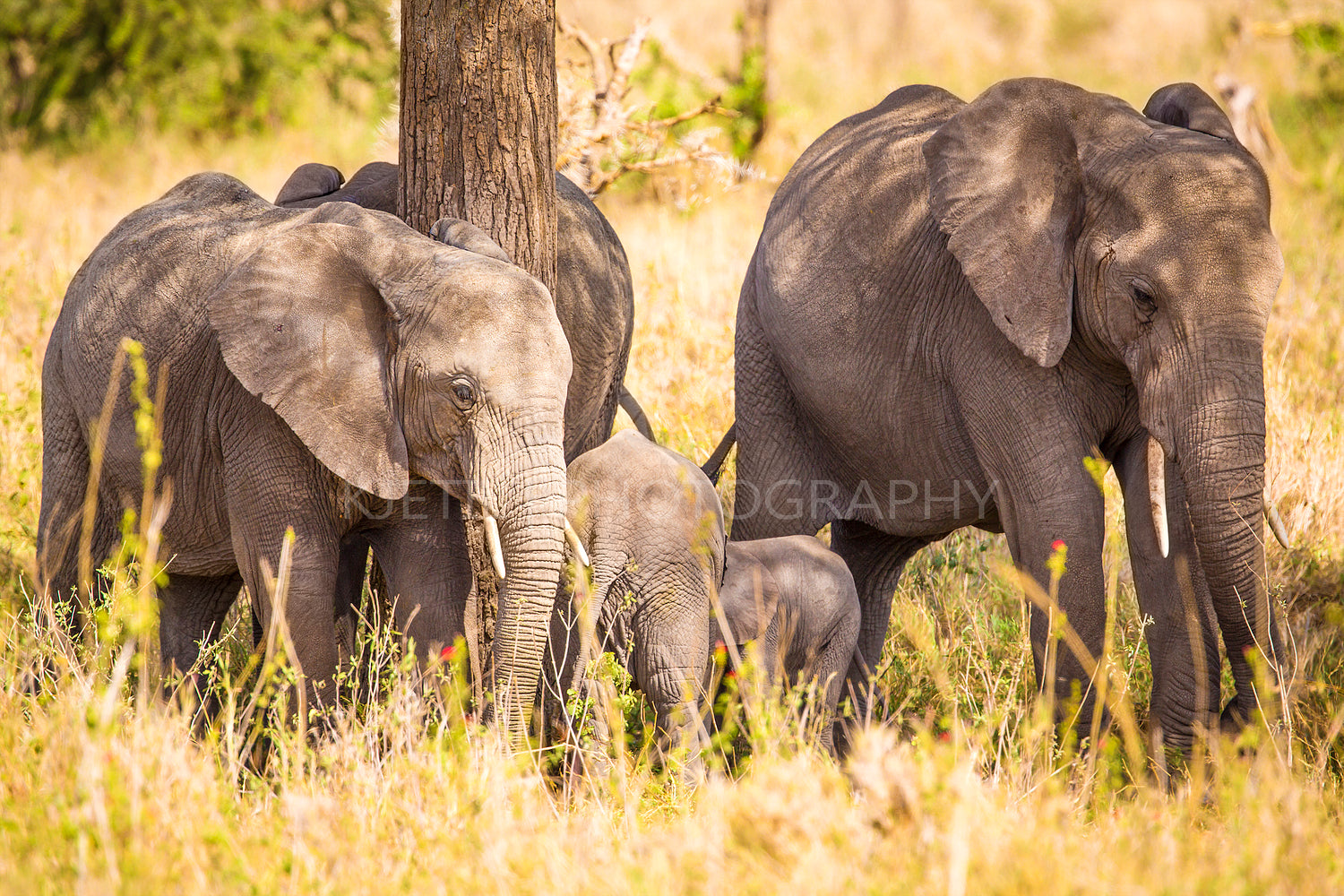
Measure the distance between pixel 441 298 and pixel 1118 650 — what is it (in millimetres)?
3211

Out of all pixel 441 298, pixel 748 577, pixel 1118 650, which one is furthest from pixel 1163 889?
pixel 1118 650

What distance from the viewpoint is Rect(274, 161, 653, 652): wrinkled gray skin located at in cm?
523

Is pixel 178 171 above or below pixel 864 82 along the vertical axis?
below

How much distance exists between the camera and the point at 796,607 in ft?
16.1

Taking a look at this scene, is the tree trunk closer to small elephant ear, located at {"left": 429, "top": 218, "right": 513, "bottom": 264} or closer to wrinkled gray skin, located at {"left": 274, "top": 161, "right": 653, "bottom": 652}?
small elephant ear, located at {"left": 429, "top": 218, "right": 513, "bottom": 264}

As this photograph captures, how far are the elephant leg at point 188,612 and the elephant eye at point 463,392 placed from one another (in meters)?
1.78

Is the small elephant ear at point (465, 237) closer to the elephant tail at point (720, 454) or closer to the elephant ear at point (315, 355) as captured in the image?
the elephant ear at point (315, 355)

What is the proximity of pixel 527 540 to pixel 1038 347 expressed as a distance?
1788mm

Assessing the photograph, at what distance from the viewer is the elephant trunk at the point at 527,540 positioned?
3992mm

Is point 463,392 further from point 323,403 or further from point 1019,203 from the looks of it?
point 1019,203

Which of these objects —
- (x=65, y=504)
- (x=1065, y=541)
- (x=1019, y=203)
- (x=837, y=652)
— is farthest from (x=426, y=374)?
(x=1065, y=541)

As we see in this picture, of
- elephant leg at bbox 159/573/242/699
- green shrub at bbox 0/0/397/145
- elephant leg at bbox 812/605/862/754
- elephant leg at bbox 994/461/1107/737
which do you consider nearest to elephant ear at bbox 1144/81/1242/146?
elephant leg at bbox 994/461/1107/737

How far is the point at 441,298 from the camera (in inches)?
161

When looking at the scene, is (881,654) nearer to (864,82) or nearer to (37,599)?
(37,599)
